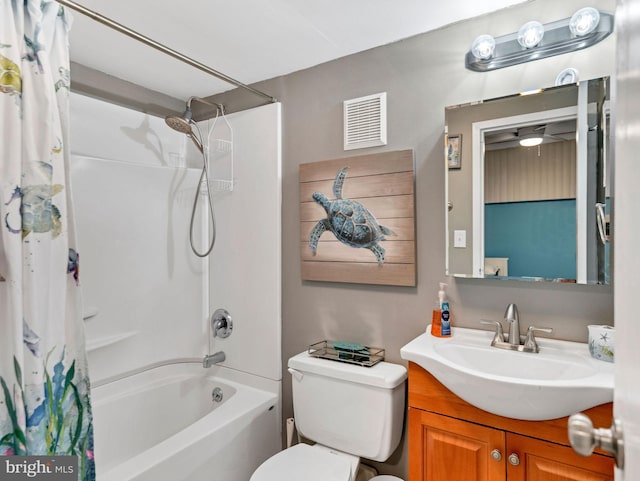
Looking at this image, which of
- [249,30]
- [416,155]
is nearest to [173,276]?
[249,30]

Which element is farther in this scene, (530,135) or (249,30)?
(249,30)

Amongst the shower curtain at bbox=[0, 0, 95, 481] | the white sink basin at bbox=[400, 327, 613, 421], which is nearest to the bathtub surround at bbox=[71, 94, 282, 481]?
the shower curtain at bbox=[0, 0, 95, 481]

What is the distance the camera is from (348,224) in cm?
207

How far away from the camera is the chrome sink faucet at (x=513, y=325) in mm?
1582

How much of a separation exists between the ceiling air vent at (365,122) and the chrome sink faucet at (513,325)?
95cm

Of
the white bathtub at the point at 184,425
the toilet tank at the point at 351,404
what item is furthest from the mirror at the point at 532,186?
the white bathtub at the point at 184,425

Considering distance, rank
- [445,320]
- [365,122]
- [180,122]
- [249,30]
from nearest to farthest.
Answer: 1. [445,320]
2. [249,30]
3. [365,122]
4. [180,122]

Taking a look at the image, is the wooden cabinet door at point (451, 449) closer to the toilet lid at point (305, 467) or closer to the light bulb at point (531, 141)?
the toilet lid at point (305, 467)

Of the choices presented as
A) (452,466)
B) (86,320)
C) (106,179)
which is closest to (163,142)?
(106,179)

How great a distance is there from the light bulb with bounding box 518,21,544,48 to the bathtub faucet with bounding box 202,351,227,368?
2206 mm

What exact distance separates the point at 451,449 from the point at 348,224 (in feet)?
3.57

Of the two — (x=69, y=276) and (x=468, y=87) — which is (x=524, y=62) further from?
(x=69, y=276)

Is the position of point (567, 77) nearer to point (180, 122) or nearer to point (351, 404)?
point (351, 404)

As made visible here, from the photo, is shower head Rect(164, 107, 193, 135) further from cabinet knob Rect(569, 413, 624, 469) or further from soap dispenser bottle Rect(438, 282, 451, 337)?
cabinet knob Rect(569, 413, 624, 469)
